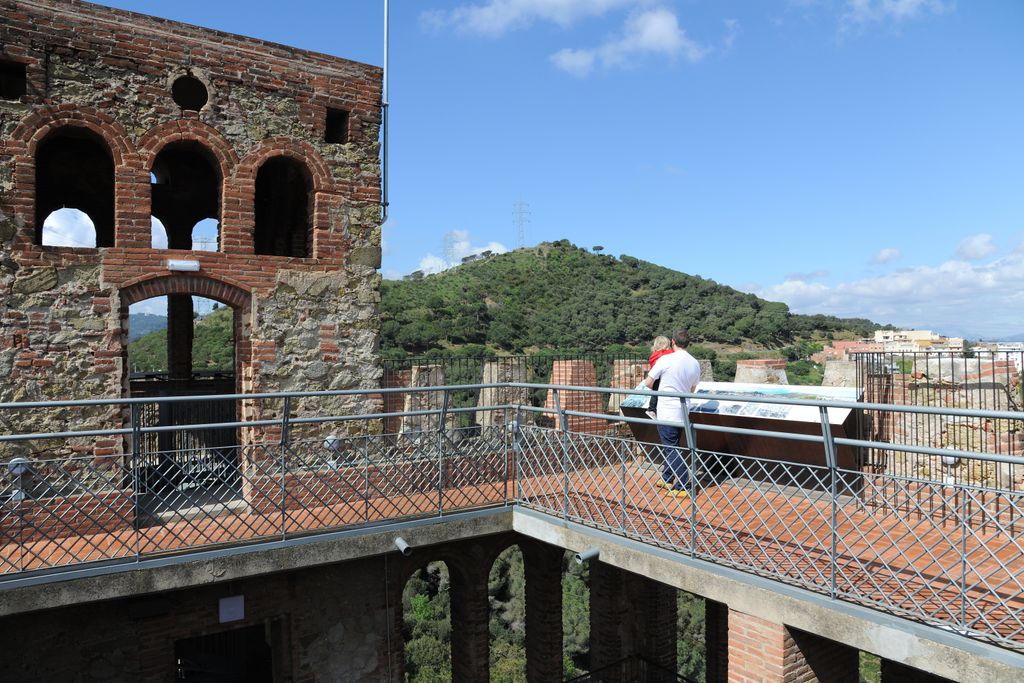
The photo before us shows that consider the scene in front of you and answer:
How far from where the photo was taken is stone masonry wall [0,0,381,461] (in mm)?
6965

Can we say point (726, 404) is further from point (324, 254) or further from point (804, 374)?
point (804, 374)

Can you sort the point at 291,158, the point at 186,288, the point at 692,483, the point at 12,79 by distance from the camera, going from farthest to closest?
1. the point at 12,79
2. the point at 291,158
3. the point at 186,288
4. the point at 692,483

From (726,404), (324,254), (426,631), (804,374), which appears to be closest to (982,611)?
(726,404)

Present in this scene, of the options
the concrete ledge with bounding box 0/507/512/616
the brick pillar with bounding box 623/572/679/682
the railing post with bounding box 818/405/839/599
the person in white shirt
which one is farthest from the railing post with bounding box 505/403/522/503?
the brick pillar with bounding box 623/572/679/682

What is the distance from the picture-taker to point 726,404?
7.68m

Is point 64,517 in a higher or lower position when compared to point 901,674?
higher

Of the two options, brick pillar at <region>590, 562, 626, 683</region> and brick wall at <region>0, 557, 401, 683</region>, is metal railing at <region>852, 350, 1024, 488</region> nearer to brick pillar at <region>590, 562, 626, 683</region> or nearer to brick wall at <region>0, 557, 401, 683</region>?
brick pillar at <region>590, 562, 626, 683</region>

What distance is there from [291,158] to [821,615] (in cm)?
712

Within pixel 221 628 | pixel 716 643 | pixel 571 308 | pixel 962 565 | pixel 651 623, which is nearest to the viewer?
pixel 962 565

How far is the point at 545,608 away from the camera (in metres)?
9.34

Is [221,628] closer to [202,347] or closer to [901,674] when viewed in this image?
[901,674]

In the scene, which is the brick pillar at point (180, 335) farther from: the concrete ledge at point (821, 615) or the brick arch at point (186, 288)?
the concrete ledge at point (821, 615)

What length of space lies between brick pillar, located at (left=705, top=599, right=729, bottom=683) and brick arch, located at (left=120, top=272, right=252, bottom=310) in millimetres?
8578

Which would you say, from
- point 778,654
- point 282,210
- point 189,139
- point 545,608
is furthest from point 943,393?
point 189,139
